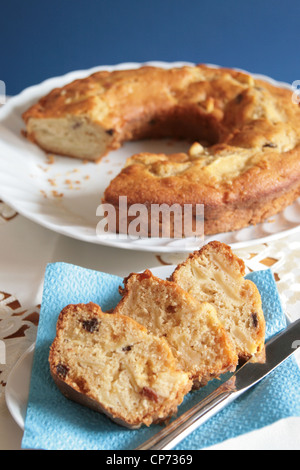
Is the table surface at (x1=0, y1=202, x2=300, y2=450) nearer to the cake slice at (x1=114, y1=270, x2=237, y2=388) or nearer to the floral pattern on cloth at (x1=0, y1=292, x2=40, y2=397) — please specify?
the floral pattern on cloth at (x1=0, y1=292, x2=40, y2=397)

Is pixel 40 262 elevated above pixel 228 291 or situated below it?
below

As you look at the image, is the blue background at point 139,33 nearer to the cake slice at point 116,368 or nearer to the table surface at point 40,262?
the table surface at point 40,262

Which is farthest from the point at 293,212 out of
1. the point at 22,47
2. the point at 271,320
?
the point at 22,47

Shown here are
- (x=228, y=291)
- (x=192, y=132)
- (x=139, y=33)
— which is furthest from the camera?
(x=139, y=33)

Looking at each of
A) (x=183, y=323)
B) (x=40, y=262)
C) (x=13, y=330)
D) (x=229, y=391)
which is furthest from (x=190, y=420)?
(x=40, y=262)

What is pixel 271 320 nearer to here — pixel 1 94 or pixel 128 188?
pixel 128 188

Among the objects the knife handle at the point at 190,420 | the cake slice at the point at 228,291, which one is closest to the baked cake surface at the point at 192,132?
the cake slice at the point at 228,291

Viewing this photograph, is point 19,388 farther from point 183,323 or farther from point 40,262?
point 40,262
